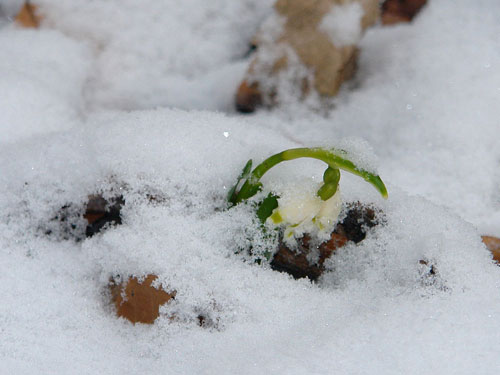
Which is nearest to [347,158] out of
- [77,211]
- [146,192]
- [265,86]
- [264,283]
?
[264,283]

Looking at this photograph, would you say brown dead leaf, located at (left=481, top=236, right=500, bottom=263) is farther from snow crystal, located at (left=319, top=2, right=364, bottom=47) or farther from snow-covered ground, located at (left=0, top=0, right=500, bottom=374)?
snow crystal, located at (left=319, top=2, right=364, bottom=47)

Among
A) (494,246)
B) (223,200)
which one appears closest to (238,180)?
(223,200)

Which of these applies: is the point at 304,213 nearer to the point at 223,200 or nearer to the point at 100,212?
the point at 223,200

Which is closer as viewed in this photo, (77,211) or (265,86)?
(77,211)

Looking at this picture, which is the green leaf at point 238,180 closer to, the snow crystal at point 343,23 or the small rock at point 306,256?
the small rock at point 306,256

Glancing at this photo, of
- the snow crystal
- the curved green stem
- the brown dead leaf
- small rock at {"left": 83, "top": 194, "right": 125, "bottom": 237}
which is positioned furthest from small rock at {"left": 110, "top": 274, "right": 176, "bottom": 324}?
the snow crystal

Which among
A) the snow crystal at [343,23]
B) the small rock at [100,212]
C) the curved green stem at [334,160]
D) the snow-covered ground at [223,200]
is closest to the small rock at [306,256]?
the snow-covered ground at [223,200]

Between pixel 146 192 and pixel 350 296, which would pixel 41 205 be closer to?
pixel 146 192
